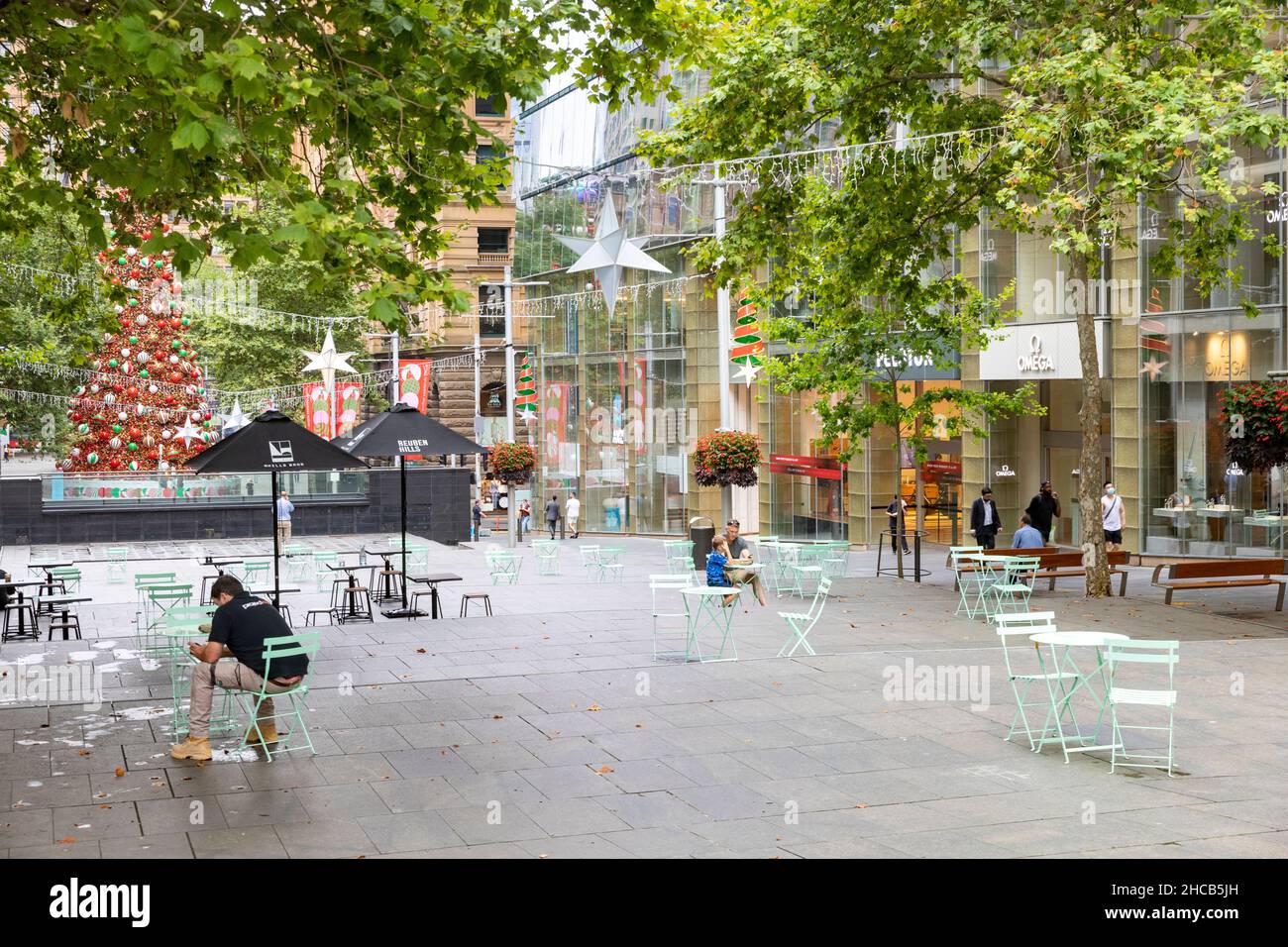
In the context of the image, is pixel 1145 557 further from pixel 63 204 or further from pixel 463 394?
pixel 463 394

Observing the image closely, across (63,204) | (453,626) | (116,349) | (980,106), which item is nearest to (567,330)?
(116,349)

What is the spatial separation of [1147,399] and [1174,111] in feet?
38.8

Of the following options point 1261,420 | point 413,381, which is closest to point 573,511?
point 413,381

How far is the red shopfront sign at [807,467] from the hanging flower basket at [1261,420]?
17.1 meters

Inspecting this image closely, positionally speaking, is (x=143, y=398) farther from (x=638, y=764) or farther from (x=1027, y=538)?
(x=638, y=764)

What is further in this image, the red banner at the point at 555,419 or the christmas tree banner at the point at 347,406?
the red banner at the point at 555,419

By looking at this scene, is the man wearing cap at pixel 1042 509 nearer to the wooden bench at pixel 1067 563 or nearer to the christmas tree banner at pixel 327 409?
the wooden bench at pixel 1067 563

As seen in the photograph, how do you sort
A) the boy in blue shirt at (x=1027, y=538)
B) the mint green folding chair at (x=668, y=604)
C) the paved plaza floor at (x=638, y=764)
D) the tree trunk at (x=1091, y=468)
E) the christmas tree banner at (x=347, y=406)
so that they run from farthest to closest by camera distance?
the christmas tree banner at (x=347, y=406) < the boy in blue shirt at (x=1027, y=538) < the tree trunk at (x=1091, y=468) < the mint green folding chair at (x=668, y=604) < the paved plaza floor at (x=638, y=764)

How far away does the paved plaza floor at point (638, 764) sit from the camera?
293 inches

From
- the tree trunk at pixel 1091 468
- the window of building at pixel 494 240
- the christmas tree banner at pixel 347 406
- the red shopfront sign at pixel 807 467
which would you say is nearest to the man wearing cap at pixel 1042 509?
the tree trunk at pixel 1091 468

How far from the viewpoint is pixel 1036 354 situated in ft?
91.1

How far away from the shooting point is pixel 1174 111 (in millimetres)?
14781
